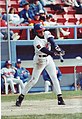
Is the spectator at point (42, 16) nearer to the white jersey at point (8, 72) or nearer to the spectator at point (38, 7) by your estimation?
the spectator at point (38, 7)

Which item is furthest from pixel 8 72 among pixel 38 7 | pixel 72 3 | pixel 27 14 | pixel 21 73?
pixel 72 3

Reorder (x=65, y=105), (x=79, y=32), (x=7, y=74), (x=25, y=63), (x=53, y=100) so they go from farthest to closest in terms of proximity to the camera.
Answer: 1. (x=79, y=32)
2. (x=25, y=63)
3. (x=7, y=74)
4. (x=53, y=100)
5. (x=65, y=105)

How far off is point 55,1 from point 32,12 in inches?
93.9

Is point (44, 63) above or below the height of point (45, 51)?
below

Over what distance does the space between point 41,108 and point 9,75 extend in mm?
4802

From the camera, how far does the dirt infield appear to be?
7.10m

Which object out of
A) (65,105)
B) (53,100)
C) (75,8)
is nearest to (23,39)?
(75,8)

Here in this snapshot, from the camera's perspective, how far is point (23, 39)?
1420cm

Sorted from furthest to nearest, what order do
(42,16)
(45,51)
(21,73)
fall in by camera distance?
1. (42,16)
2. (21,73)
3. (45,51)

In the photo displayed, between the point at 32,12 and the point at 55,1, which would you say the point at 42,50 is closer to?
the point at 32,12

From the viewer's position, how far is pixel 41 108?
7.57 metres

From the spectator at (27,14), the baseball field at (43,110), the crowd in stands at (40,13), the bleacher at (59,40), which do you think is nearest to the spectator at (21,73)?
the bleacher at (59,40)

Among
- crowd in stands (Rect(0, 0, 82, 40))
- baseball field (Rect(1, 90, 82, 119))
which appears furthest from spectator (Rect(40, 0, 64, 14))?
baseball field (Rect(1, 90, 82, 119))

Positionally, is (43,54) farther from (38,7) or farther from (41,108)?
(38,7)
